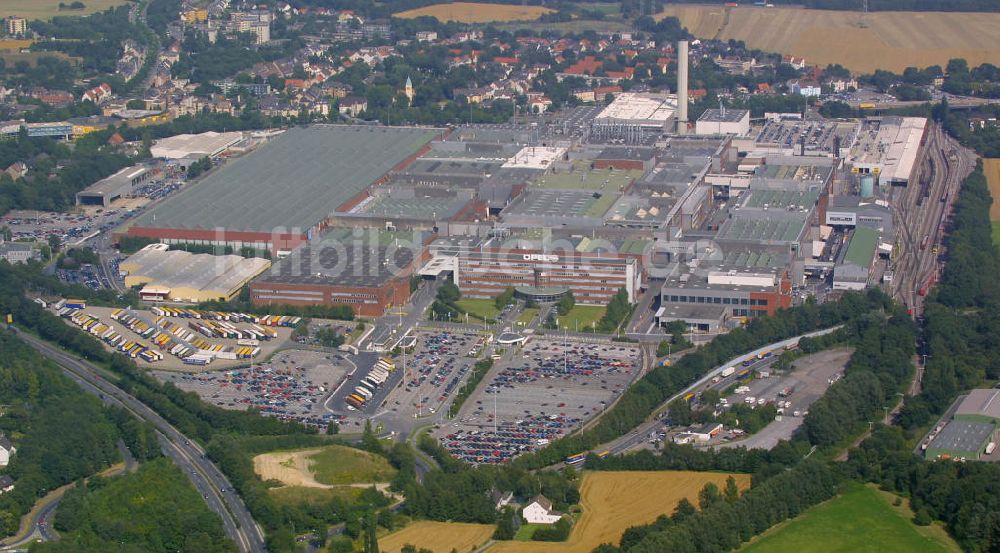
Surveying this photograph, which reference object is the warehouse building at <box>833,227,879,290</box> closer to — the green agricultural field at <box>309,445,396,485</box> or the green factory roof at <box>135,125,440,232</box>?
the green factory roof at <box>135,125,440,232</box>

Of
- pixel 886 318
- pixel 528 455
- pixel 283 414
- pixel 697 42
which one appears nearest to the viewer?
pixel 528 455

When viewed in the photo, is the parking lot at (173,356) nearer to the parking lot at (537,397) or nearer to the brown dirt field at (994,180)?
the parking lot at (537,397)

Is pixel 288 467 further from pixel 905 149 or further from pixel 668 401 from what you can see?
pixel 905 149

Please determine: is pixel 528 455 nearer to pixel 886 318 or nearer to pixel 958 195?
pixel 886 318

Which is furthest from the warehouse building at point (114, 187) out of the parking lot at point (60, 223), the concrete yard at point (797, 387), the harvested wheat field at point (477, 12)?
the harvested wheat field at point (477, 12)

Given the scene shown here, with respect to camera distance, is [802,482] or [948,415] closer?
[802,482]

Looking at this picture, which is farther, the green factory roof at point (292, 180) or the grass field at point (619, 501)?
the green factory roof at point (292, 180)

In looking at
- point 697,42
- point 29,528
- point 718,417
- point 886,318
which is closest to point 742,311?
point 886,318
